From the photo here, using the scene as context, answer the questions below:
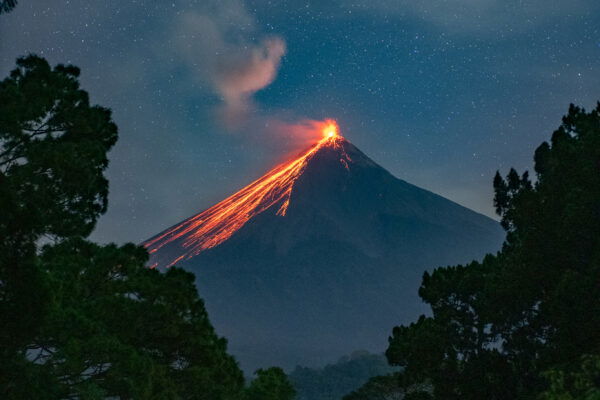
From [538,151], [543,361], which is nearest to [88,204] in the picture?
[543,361]

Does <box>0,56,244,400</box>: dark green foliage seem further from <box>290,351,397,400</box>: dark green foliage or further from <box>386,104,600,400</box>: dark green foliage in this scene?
<box>290,351,397,400</box>: dark green foliage

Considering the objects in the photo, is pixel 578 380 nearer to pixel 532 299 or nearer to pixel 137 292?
pixel 532 299

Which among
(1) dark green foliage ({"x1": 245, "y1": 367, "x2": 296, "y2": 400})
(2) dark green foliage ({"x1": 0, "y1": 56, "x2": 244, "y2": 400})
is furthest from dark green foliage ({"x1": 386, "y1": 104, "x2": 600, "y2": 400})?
(2) dark green foliage ({"x1": 0, "y1": 56, "x2": 244, "y2": 400})

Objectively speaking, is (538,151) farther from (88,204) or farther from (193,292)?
(88,204)

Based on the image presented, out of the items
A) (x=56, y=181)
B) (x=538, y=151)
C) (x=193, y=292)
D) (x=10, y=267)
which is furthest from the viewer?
(x=538, y=151)

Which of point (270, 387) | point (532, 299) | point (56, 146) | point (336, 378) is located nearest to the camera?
point (56, 146)

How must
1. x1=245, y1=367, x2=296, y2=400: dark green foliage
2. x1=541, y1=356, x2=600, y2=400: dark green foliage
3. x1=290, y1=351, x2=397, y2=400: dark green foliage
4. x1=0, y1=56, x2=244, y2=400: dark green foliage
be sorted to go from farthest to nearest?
x1=290, y1=351, x2=397, y2=400: dark green foliage
x1=245, y1=367, x2=296, y2=400: dark green foliage
x1=0, y1=56, x2=244, y2=400: dark green foliage
x1=541, y1=356, x2=600, y2=400: dark green foliage

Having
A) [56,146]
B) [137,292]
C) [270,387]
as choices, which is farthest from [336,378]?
[56,146]
